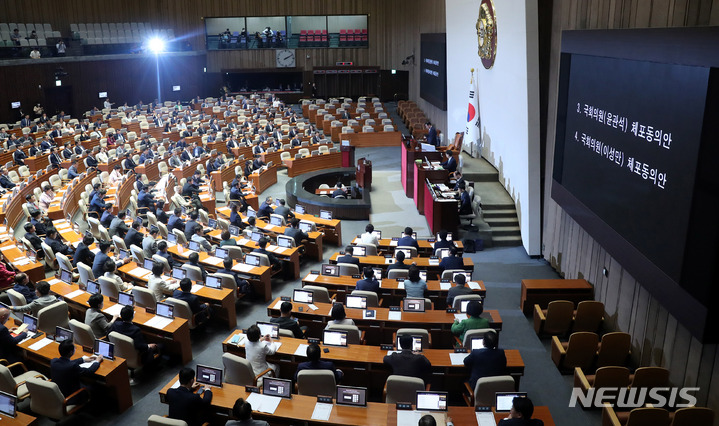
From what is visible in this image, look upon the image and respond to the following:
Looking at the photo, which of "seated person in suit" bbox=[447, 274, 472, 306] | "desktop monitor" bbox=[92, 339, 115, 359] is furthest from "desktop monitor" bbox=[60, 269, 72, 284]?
"seated person in suit" bbox=[447, 274, 472, 306]

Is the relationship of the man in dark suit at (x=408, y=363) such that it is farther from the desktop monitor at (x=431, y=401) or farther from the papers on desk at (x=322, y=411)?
the papers on desk at (x=322, y=411)

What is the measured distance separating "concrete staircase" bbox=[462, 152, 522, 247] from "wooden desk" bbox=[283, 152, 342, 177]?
641 cm

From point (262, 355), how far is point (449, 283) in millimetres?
3772

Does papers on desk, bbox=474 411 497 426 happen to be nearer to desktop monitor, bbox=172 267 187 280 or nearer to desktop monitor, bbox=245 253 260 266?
desktop monitor, bbox=245 253 260 266

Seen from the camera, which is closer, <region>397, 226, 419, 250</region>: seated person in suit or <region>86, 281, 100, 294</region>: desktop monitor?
<region>86, 281, 100, 294</region>: desktop monitor

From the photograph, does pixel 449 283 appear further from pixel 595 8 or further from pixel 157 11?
pixel 157 11

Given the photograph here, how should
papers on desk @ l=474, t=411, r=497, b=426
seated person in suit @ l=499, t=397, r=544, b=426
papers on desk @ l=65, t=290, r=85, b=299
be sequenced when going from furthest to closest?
papers on desk @ l=65, t=290, r=85, b=299, papers on desk @ l=474, t=411, r=497, b=426, seated person in suit @ l=499, t=397, r=544, b=426

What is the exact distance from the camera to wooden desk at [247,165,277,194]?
699 inches

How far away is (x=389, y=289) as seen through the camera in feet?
30.4

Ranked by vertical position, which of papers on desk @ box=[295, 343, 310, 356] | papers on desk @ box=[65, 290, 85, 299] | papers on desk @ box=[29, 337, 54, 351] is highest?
papers on desk @ box=[295, 343, 310, 356]

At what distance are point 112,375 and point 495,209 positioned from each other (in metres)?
9.79

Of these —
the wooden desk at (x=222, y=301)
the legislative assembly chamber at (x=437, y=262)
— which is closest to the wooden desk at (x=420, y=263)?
the legislative assembly chamber at (x=437, y=262)

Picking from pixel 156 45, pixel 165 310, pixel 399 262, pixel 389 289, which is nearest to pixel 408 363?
pixel 389 289

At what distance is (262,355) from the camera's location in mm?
6953
